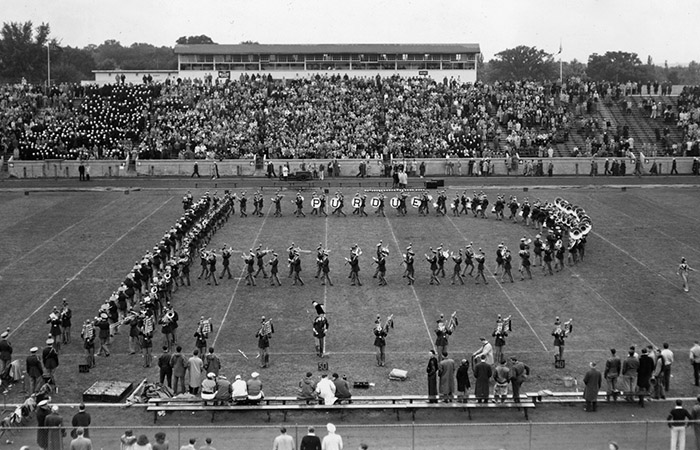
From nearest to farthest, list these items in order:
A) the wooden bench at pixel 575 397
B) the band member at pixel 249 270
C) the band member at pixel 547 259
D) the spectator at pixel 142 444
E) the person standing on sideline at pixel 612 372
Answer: the spectator at pixel 142 444, the wooden bench at pixel 575 397, the person standing on sideline at pixel 612 372, the band member at pixel 249 270, the band member at pixel 547 259

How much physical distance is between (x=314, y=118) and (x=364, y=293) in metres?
39.7

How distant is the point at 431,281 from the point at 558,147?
3775cm

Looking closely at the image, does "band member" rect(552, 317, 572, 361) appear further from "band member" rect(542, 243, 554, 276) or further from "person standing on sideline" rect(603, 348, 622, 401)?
"band member" rect(542, 243, 554, 276)

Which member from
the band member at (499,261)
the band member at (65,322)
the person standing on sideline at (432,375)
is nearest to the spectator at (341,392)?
the person standing on sideline at (432,375)

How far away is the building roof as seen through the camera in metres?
80.9

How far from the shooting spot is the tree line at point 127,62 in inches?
3883

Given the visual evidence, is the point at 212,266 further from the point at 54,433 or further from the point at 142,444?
the point at 142,444

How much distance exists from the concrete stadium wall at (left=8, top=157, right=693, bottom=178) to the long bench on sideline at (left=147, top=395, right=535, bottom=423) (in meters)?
42.0

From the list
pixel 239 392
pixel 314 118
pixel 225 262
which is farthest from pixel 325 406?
pixel 314 118

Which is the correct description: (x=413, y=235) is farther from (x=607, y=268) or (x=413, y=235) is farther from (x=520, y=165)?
(x=520, y=165)

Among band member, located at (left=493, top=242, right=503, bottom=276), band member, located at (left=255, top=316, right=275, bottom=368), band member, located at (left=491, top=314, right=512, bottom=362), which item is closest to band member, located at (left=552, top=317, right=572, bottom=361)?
band member, located at (left=491, top=314, right=512, bottom=362)

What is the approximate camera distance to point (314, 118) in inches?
2657

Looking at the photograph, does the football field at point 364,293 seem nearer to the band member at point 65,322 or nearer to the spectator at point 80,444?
the band member at point 65,322

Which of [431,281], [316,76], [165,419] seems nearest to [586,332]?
[431,281]
